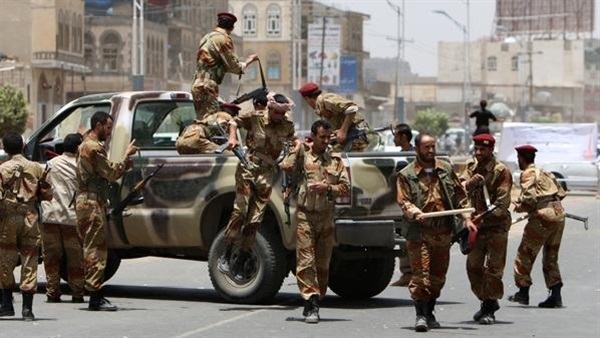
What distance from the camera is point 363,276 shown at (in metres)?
16.8

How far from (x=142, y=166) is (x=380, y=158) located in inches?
94.1

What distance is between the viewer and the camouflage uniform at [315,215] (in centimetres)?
1432

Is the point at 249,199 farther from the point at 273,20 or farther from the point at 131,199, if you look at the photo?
the point at 273,20

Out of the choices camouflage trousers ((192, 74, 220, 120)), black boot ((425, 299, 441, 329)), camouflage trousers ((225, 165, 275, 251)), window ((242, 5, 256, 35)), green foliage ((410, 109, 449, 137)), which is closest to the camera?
black boot ((425, 299, 441, 329))

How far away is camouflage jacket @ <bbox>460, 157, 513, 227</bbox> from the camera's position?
14.5 metres

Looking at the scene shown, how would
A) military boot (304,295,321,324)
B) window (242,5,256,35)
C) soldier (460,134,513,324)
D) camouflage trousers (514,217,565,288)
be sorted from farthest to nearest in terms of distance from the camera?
window (242,5,256,35) → camouflage trousers (514,217,565,288) → soldier (460,134,513,324) → military boot (304,295,321,324)

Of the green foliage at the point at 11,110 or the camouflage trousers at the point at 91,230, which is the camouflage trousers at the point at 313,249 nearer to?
the camouflage trousers at the point at 91,230

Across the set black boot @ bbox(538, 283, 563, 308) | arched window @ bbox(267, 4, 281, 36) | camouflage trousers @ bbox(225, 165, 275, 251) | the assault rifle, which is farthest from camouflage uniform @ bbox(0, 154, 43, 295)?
arched window @ bbox(267, 4, 281, 36)

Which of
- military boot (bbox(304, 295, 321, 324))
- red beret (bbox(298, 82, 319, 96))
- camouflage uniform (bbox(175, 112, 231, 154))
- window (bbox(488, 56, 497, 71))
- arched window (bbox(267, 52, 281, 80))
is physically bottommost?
military boot (bbox(304, 295, 321, 324))

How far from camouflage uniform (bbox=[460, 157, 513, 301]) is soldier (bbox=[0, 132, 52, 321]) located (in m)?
3.73

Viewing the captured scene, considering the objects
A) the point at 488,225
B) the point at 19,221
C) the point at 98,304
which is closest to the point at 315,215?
the point at 488,225

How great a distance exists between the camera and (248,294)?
51.3ft

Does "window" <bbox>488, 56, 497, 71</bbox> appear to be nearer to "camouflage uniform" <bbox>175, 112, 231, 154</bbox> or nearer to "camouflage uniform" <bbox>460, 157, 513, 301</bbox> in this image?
"camouflage uniform" <bbox>175, 112, 231, 154</bbox>

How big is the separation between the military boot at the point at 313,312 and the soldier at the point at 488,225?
143 centimetres
